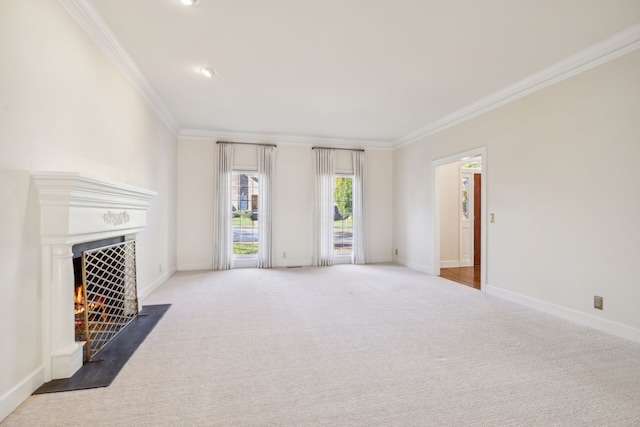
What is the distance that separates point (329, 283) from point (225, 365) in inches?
106

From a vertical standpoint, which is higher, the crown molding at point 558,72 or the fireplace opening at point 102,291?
the crown molding at point 558,72

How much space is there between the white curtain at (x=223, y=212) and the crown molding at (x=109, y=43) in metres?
1.69

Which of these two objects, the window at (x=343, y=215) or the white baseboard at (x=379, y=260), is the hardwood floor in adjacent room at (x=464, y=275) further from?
the window at (x=343, y=215)

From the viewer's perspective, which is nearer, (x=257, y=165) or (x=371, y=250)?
(x=257, y=165)

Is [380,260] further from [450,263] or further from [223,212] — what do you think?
[223,212]

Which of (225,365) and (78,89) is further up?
(78,89)

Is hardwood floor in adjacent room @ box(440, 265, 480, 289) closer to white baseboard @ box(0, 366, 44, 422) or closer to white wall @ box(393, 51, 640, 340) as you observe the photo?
white wall @ box(393, 51, 640, 340)

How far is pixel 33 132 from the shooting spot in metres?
1.82

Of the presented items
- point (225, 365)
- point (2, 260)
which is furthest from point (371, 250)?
point (2, 260)

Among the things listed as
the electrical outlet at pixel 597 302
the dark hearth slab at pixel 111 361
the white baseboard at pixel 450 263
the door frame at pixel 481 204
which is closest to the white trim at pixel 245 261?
the dark hearth slab at pixel 111 361

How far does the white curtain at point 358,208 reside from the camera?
6496 millimetres

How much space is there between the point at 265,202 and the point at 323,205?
1.26 metres

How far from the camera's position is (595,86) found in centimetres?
291

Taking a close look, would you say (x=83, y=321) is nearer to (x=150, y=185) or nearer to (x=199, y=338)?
(x=199, y=338)
